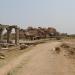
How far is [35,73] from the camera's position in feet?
43.2

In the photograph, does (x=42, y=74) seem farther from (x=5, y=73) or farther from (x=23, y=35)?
(x=23, y=35)

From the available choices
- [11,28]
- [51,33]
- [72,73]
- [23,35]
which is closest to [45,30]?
[51,33]

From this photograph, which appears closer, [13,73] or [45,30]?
[13,73]

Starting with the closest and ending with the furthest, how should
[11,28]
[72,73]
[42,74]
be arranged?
[42,74], [72,73], [11,28]

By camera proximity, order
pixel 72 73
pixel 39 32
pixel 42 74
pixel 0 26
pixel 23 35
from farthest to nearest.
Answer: pixel 39 32, pixel 23 35, pixel 0 26, pixel 72 73, pixel 42 74

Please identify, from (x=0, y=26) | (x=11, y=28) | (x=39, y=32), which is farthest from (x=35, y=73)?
(x=39, y=32)

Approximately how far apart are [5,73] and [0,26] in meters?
28.4

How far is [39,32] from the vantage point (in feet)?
374

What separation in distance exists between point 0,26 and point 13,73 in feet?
93.3

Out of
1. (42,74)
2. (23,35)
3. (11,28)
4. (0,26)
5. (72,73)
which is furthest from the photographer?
(23,35)

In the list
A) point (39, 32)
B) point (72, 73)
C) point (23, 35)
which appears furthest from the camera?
point (39, 32)

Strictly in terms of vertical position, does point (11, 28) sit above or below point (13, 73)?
above

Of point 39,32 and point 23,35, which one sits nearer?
point 23,35

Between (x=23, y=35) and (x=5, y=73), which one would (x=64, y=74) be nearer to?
(x=5, y=73)
